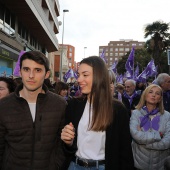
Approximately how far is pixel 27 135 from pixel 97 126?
671 millimetres

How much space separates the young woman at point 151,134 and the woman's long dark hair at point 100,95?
1.20 metres

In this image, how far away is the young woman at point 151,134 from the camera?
3.49 metres

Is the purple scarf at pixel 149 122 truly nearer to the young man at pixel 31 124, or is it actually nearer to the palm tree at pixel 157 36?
the young man at pixel 31 124

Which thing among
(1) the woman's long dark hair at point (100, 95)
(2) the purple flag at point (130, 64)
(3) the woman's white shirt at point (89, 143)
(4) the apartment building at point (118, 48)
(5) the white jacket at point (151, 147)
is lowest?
(5) the white jacket at point (151, 147)

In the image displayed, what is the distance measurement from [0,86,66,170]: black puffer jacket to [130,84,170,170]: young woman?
136 centimetres

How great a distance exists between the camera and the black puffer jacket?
2455mm

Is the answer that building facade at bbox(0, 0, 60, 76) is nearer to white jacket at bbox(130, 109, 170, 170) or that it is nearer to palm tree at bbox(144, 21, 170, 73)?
white jacket at bbox(130, 109, 170, 170)

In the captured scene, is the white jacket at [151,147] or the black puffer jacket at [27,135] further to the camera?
the white jacket at [151,147]

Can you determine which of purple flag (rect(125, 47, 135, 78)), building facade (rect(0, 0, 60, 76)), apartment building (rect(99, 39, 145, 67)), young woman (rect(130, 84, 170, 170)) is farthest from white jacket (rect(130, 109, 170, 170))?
apartment building (rect(99, 39, 145, 67))

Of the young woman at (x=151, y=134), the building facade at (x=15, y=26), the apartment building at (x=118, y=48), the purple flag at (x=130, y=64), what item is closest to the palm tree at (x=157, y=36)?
the building facade at (x=15, y=26)

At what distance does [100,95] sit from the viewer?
8.35 ft

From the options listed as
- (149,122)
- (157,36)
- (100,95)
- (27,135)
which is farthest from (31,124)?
(157,36)

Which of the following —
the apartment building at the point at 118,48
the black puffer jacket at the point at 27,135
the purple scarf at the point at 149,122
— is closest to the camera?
the black puffer jacket at the point at 27,135

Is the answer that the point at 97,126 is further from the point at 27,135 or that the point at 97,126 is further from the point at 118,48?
the point at 118,48
